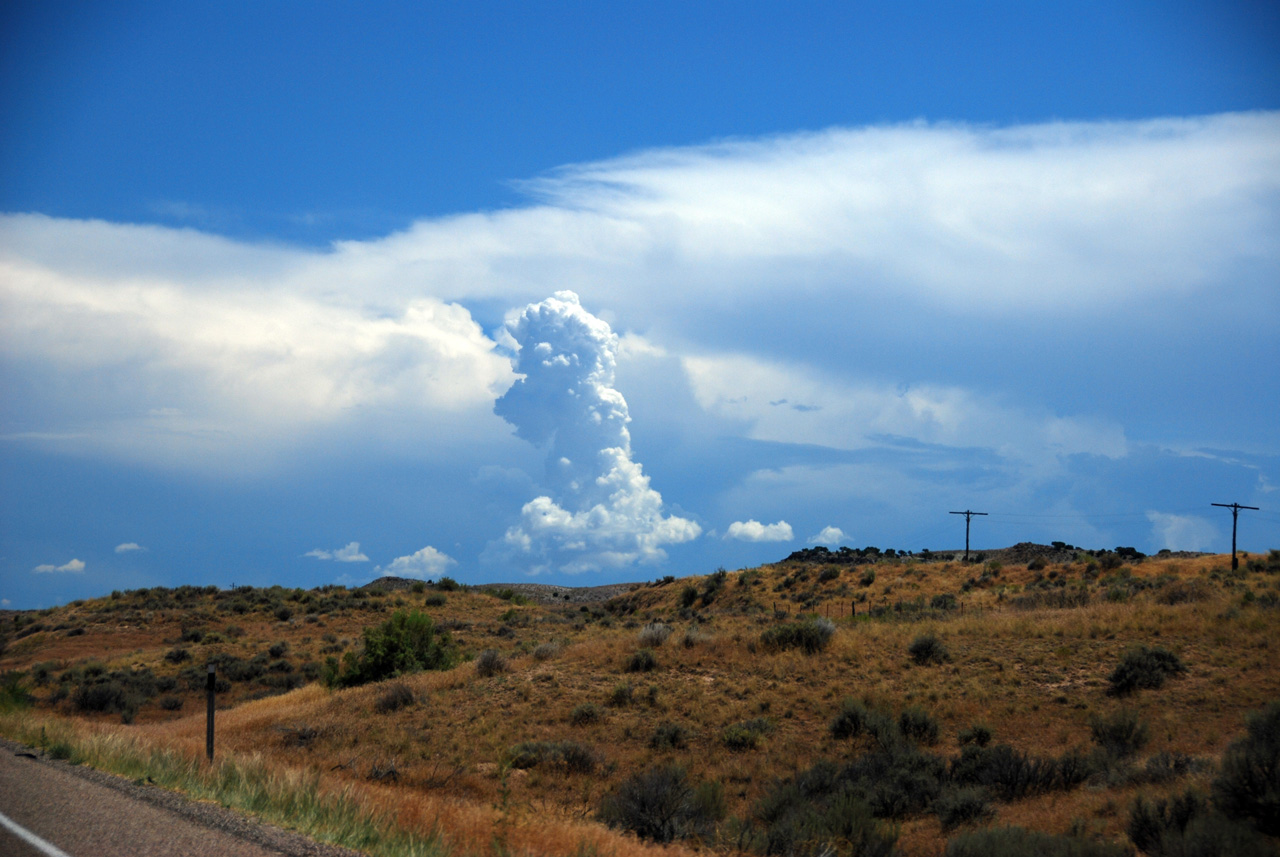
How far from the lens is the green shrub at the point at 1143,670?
20.9m

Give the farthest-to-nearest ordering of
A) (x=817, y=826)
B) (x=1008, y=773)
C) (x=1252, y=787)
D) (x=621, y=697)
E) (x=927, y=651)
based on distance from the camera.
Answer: (x=927, y=651), (x=621, y=697), (x=1008, y=773), (x=817, y=826), (x=1252, y=787)

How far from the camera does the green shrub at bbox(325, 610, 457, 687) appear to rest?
95.6ft

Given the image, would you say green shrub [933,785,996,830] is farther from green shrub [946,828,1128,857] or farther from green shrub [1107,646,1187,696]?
green shrub [1107,646,1187,696]

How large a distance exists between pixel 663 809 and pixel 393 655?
1886cm

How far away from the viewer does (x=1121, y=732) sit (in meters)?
17.1

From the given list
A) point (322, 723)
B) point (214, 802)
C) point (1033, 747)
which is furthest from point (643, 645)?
point (214, 802)

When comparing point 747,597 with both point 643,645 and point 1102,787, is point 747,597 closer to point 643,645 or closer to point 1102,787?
point 643,645

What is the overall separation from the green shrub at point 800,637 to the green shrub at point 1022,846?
14.6m

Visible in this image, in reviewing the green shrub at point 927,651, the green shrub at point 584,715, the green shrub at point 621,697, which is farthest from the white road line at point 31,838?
the green shrub at point 927,651

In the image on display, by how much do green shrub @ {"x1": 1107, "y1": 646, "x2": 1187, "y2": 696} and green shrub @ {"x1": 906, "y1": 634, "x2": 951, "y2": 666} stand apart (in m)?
4.45

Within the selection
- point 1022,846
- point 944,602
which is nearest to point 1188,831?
point 1022,846

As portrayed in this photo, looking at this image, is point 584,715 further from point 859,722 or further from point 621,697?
point 859,722

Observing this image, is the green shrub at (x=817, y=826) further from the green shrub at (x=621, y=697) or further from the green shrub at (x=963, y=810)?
the green shrub at (x=621, y=697)

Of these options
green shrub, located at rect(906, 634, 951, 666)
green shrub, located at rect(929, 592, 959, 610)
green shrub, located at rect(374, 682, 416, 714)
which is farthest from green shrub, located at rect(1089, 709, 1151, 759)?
green shrub, located at rect(929, 592, 959, 610)
